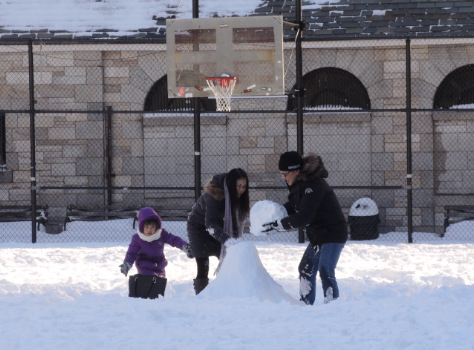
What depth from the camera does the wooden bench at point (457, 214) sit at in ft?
52.8

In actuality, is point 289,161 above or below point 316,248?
above

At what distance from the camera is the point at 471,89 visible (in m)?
17.1

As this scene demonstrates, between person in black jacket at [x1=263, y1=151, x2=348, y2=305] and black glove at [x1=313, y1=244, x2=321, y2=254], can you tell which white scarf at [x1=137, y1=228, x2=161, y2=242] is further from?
black glove at [x1=313, y1=244, x2=321, y2=254]

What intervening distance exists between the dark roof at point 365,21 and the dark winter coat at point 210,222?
8.61 meters

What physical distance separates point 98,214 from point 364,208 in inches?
177

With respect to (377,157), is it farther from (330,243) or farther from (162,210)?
(330,243)

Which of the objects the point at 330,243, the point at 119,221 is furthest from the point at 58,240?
the point at 330,243

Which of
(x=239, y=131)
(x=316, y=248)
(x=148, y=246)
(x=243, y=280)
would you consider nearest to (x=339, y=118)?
(x=239, y=131)

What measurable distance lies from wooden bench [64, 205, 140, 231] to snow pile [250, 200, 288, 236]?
333 inches

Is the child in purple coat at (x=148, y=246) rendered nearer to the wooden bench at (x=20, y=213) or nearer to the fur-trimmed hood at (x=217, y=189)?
the fur-trimmed hood at (x=217, y=189)

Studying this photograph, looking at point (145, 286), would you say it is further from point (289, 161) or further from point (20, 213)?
point (20, 213)

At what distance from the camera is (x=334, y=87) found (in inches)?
679

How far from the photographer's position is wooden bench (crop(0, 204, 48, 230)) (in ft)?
53.9

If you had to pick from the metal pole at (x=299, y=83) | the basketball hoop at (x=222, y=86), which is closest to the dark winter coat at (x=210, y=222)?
the basketball hoop at (x=222, y=86)
